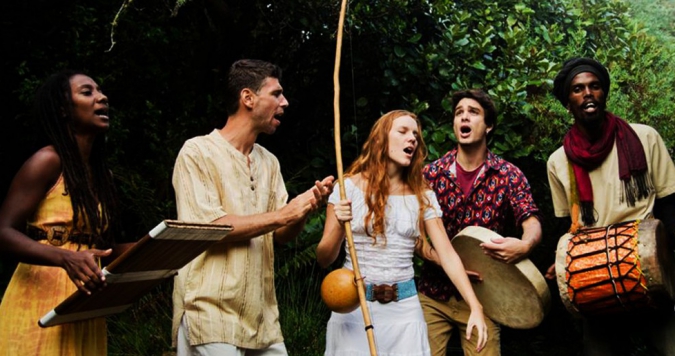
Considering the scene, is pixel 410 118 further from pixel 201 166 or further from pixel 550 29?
pixel 550 29

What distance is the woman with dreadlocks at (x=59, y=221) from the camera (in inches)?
144

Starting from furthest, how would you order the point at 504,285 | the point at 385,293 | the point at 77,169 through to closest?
1. the point at 504,285
2. the point at 385,293
3. the point at 77,169

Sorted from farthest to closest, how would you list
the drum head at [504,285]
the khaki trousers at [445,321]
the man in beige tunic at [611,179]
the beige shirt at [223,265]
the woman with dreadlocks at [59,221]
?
the khaki trousers at [445,321] → the drum head at [504,285] → the man in beige tunic at [611,179] → the beige shirt at [223,265] → the woman with dreadlocks at [59,221]

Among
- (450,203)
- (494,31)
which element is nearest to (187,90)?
(494,31)

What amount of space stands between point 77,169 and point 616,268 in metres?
2.78

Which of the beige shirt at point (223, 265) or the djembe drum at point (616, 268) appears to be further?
the djembe drum at point (616, 268)

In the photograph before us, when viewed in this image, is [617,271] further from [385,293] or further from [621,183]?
[385,293]

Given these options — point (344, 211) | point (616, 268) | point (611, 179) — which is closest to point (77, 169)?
point (344, 211)

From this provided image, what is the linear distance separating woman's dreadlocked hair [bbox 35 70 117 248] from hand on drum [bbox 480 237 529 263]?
2.13m

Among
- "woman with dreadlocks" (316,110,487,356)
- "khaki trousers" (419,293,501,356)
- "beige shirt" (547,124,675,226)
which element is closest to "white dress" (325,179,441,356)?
"woman with dreadlocks" (316,110,487,356)

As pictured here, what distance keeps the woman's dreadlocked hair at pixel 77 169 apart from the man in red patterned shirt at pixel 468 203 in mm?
2091

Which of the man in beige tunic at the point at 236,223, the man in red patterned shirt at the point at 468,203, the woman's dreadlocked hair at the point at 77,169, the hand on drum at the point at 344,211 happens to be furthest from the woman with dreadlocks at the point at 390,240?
the woman's dreadlocked hair at the point at 77,169

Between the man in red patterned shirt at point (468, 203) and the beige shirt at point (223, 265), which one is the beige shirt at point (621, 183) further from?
the beige shirt at point (223, 265)

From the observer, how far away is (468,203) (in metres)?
5.46
